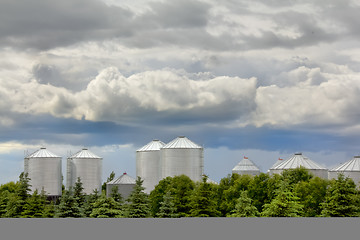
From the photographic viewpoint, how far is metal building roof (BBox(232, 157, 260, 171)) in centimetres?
13064

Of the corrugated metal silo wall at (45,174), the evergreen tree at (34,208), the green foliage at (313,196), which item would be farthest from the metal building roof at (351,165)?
the evergreen tree at (34,208)

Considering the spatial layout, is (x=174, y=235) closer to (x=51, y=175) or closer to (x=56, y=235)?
(x=56, y=235)

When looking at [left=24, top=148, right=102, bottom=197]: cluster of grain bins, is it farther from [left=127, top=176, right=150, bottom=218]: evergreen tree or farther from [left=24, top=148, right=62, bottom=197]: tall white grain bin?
[left=127, top=176, right=150, bottom=218]: evergreen tree

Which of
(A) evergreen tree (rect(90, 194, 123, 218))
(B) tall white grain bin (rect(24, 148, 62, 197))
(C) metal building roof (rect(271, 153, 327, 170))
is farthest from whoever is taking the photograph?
(B) tall white grain bin (rect(24, 148, 62, 197))

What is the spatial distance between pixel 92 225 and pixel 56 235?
4.56ft

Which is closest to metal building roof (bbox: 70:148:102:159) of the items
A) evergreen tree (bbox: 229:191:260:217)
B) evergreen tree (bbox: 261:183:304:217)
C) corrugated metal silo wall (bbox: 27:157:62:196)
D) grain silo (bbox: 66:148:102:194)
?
grain silo (bbox: 66:148:102:194)

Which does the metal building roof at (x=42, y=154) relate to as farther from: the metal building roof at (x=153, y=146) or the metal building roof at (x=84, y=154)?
the metal building roof at (x=153, y=146)

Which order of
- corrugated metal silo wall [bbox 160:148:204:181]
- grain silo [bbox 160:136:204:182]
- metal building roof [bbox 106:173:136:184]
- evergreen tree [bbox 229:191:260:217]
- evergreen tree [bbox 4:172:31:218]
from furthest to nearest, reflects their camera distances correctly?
metal building roof [bbox 106:173:136:184] → grain silo [bbox 160:136:204:182] → corrugated metal silo wall [bbox 160:148:204:181] → evergreen tree [bbox 4:172:31:218] → evergreen tree [bbox 229:191:260:217]

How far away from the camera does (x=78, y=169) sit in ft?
364

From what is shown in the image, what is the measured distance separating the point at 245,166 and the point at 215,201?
2550 inches

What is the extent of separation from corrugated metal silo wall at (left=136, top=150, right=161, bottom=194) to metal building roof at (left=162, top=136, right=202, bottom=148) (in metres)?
9.62

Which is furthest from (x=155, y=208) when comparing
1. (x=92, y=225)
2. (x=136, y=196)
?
(x=92, y=225)

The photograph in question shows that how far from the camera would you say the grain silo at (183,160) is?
3713 inches

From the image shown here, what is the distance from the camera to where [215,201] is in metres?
68.0
